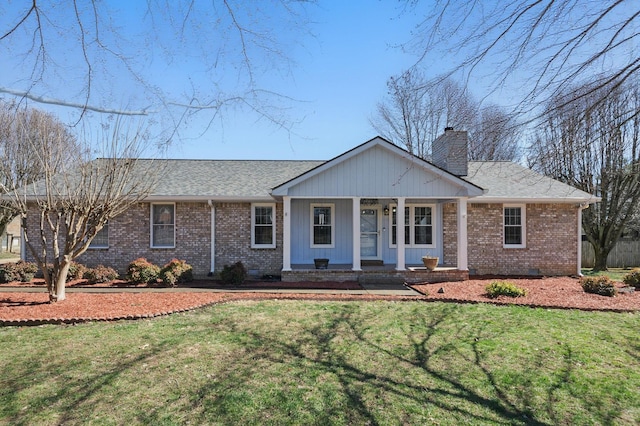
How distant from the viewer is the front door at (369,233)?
15.0 meters

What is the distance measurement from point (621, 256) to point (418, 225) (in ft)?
51.4

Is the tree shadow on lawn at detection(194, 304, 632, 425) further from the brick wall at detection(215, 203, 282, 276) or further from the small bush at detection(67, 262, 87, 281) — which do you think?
the small bush at detection(67, 262, 87, 281)

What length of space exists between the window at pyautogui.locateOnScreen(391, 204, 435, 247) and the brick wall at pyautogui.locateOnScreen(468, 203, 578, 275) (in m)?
1.45

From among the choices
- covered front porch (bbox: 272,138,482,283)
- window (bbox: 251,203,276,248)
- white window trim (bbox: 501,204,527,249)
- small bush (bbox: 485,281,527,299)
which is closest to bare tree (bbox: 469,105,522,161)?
small bush (bbox: 485,281,527,299)

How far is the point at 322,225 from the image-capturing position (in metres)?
14.9

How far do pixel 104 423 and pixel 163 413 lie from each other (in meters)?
0.53

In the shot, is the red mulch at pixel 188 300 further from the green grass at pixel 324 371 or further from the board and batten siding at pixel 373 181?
the board and batten siding at pixel 373 181

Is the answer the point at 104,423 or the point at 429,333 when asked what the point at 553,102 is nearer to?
the point at 429,333

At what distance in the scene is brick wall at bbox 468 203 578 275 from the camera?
14.5 m

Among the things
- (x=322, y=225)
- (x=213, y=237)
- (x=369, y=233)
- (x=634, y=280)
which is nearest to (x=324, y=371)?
(x=213, y=237)

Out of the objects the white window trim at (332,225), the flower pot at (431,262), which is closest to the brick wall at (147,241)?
the white window trim at (332,225)

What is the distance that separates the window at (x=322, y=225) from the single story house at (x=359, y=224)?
39mm

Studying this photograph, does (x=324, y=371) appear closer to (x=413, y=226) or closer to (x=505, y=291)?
(x=505, y=291)

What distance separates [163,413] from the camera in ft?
12.8
